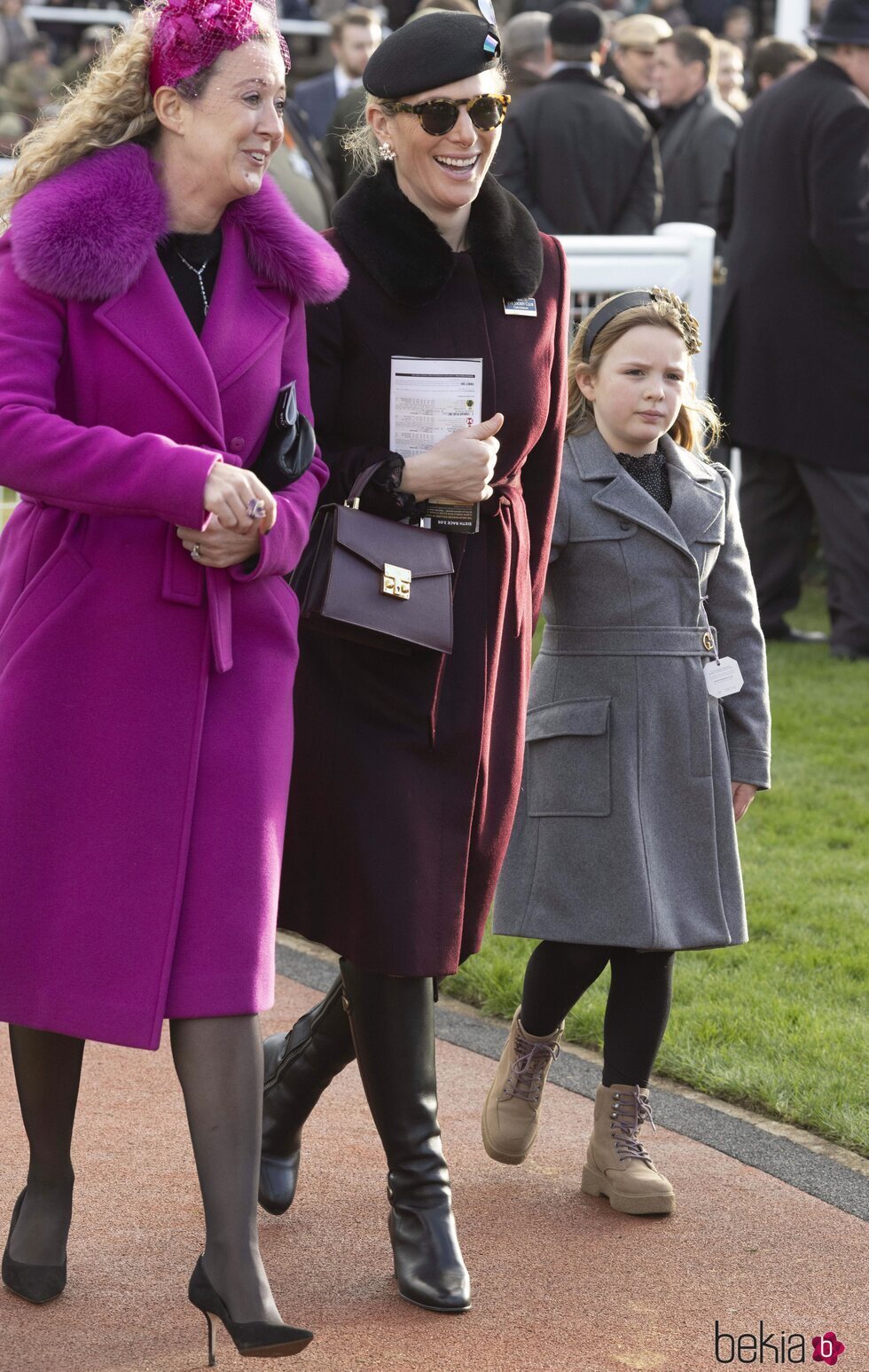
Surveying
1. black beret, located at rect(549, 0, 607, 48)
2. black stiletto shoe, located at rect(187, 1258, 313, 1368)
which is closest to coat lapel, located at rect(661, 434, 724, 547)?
black stiletto shoe, located at rect(187, 1258, 313, 1368)

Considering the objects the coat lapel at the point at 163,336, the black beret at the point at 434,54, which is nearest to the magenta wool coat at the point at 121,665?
the coat lapel at the point at 163,336

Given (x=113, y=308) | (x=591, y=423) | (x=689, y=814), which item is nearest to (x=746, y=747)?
(x=689, y=814)

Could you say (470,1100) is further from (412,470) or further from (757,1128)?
(412,470)

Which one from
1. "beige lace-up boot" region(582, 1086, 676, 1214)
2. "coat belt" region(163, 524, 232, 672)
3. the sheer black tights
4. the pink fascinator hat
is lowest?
"beige lace-up boot" region(582, 1086, 676, 1214)

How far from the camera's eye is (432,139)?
3305mm

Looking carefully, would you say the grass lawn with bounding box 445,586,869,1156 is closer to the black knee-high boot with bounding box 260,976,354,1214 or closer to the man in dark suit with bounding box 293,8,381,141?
the black knee-high boot with bounding box 260,976,354,1214

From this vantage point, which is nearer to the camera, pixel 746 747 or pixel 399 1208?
pixel 399 1208

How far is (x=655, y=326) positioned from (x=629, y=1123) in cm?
155

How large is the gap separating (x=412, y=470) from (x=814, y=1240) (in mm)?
1576

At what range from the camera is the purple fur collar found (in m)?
2.92

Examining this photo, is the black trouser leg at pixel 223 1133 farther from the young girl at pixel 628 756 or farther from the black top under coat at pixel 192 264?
the black top under coat at pixel 192 264

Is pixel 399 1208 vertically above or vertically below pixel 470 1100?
above

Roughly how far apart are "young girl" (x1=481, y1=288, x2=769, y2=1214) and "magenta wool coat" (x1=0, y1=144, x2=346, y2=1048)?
89cm

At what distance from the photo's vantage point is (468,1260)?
348 centimetres
